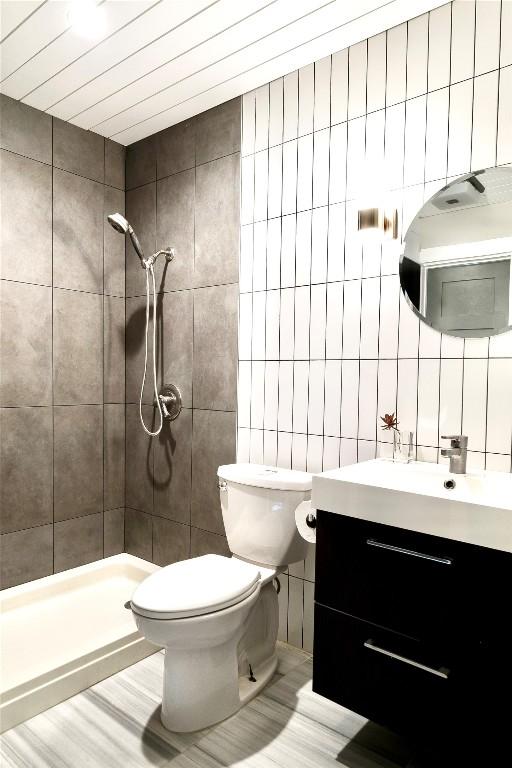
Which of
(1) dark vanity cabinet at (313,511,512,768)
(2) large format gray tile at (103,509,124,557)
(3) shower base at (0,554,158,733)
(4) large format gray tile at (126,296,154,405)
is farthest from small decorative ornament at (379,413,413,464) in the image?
(2) large format gray tile at (103,509,124,557)

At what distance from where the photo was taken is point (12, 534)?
7.60 ft

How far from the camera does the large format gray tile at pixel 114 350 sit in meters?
2.70

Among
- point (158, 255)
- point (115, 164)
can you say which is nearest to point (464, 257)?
point (158, 255)

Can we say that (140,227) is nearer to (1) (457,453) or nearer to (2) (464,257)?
(2) (464,257)

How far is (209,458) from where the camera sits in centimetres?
236

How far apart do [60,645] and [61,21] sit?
7.77 ft

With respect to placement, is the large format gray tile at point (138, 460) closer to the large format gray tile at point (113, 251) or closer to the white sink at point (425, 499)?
the large format gray tile at point (113, 251)

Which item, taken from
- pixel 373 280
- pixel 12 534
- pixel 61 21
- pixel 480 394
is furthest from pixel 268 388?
pixel 61 21

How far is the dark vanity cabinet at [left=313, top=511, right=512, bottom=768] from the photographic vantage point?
44.4 inches

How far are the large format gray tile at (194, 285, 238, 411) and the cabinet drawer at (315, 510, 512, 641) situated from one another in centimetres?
98

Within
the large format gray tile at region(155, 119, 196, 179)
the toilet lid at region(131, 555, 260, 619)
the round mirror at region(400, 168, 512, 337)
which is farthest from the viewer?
the large format gray tile at region(155, 119, 196, 179)

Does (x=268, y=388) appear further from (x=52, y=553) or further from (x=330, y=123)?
(x=52, y=553)

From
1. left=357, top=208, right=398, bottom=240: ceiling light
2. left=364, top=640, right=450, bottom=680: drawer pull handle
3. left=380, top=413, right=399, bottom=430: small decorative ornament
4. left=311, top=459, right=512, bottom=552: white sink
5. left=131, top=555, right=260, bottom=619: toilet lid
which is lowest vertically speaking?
left=364, top=640, right=450, bottom=680: drawer pull handle

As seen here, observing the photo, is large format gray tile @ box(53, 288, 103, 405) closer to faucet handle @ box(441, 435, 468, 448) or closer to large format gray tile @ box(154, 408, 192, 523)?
large format gray tile @ box(154, 408, 192, 523)
